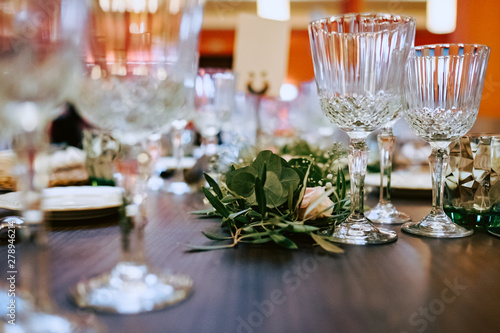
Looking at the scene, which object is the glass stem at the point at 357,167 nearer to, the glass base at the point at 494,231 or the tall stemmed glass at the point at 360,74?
the tall stemmed glass at the point at 360,74

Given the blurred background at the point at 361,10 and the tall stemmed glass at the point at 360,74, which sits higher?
the blurred background at the point at 361,10

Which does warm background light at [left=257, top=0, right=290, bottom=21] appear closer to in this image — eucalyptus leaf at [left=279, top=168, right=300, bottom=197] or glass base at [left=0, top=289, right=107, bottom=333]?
eucalyptus leaf at [left=279, top=168, right=300, bottom=197]

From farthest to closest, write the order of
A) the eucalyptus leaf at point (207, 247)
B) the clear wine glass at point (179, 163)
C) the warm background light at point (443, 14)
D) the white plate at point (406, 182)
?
the warm background light at point (443, 14) < the clear wine glass at point (179, 163) < the white plate at point (406, 182) < the eucalyptus leaf at point (207, 247)

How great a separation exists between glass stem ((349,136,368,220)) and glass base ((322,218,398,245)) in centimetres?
1

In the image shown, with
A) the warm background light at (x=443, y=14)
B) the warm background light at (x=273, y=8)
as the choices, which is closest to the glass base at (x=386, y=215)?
the warm background light at (x=273, y=8)

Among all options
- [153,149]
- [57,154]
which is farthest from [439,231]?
[153,149]

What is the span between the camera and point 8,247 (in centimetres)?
66

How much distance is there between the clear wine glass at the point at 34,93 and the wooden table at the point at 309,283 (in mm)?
62

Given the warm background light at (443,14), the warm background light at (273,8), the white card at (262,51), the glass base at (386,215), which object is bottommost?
the glass base at (386,215)

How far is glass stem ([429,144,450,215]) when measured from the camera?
80cm

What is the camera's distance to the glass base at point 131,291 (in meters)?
0.43

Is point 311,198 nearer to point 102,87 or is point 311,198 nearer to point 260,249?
point 260,249

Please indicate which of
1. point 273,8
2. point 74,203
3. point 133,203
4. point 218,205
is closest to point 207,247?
point 218,205

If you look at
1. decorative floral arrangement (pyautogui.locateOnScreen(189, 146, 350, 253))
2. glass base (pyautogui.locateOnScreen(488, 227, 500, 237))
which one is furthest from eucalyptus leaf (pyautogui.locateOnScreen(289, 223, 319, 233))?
glass base (pyautogui.locateOnScreen(488, 227, 500, 237))
